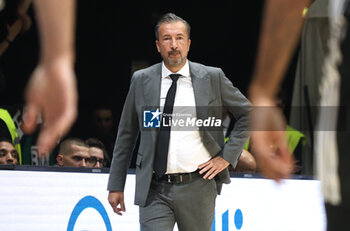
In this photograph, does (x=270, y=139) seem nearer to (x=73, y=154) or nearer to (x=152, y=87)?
(x=152, y=87)

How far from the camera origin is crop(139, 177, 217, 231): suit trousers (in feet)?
12.0

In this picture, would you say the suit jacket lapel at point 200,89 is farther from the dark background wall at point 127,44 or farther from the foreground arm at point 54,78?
the foreground arm at point 54,78

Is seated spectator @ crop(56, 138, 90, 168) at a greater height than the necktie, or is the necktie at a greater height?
the necktie

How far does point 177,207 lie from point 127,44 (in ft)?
4.93

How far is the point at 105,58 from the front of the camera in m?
4.54

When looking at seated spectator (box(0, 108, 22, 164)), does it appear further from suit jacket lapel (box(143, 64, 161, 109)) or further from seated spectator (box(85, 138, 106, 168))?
suit jacket lapel (box(143, 64, 161, 109))

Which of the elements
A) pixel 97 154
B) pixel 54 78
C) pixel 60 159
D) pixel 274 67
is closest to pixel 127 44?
pixel 97 154

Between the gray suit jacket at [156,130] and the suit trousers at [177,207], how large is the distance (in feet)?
0.21

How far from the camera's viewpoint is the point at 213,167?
3.68 metres

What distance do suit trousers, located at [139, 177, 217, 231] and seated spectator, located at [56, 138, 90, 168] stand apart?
107 centimetres

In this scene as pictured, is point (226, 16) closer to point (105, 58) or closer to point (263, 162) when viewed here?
point (105, 58)

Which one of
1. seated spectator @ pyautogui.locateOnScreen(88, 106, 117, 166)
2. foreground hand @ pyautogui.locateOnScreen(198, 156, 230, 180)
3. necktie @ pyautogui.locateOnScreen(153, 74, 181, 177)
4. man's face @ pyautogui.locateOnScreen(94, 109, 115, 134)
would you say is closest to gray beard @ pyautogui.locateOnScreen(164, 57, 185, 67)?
necktie @ pyautogui.locateOnScreen(153, 74, 181, 177)

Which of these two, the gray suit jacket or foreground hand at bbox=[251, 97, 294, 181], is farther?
the gray suit jacket

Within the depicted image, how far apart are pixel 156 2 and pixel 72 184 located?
132 cm
